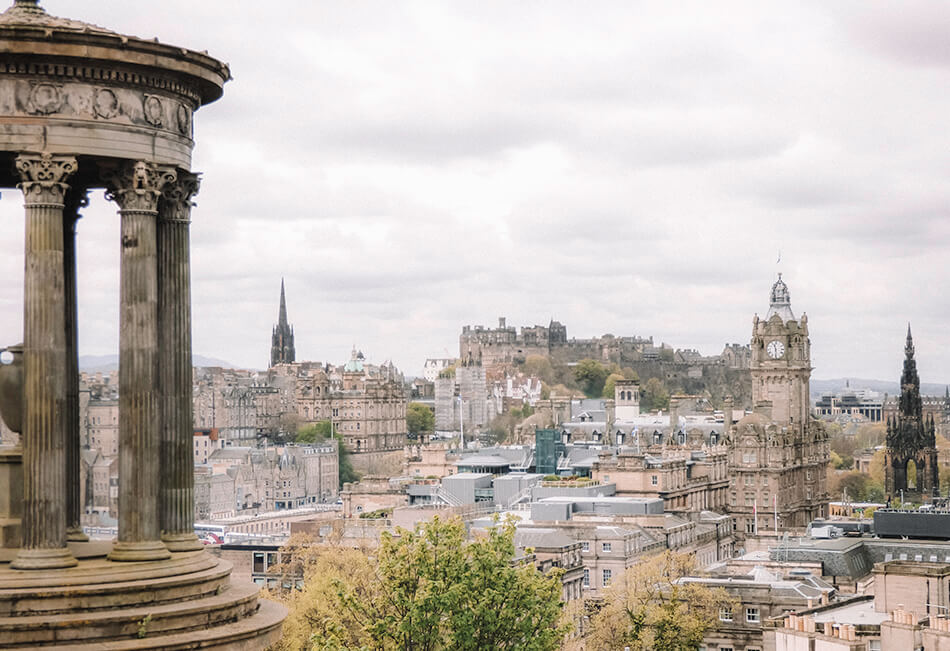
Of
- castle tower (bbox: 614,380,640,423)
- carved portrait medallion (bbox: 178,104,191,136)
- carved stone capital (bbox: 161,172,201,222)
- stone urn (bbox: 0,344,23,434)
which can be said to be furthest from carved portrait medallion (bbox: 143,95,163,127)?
castle tower (bbox: 614,380,640,423)

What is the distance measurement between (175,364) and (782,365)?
5506 inches

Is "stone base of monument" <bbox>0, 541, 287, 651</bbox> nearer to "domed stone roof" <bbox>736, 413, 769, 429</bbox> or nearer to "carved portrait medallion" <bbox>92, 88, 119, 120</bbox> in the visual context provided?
"carved portrait medallion" <bbox>92, 88, 119, 120</bbox>

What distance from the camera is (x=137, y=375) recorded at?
19.3 m

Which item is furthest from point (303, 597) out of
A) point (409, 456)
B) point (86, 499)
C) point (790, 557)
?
point (409, 456)

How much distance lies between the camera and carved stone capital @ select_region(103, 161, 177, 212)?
19.4 metres

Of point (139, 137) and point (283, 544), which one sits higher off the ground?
point (139, 137)

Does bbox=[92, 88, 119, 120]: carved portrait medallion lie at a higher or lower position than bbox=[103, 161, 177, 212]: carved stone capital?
higher

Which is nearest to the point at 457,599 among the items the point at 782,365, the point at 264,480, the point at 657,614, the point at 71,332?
the point at 71,332

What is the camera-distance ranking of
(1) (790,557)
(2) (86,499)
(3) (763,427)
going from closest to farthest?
(1) (790,557) < (2) (86,499) < (3) (763,427)

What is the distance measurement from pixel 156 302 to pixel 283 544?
3410 inches

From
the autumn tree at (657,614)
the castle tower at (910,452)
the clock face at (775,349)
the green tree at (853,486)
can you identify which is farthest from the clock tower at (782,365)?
the autumn tree at (657,614)

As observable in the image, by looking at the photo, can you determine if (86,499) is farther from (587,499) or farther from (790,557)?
(790,557)

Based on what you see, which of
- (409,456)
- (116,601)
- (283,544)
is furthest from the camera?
(409,456)

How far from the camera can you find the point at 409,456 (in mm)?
194250
